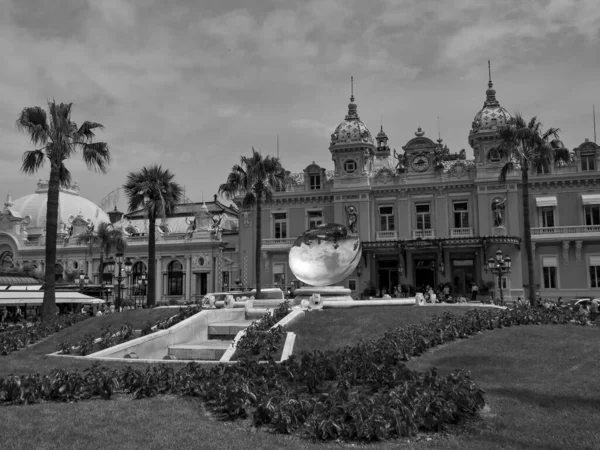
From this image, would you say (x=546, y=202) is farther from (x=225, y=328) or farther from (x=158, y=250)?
(x=158, y=250)

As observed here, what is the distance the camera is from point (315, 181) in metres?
53.4

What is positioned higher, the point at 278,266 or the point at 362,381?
the point at 278,266

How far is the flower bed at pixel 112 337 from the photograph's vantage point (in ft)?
63.8

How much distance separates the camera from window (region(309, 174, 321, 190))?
174 ft

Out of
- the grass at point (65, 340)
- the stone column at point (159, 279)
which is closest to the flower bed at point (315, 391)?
the grass at point (65, 340)

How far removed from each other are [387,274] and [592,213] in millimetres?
16387

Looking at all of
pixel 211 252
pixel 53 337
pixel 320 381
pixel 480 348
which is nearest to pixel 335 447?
pixel 320 381

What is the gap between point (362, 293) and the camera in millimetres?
48250

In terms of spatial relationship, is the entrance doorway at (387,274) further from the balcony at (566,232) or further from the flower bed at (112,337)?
the flower bed at (112,337)

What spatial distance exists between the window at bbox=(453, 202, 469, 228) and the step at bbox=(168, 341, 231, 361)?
32522mm

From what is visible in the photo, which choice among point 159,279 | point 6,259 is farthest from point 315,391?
point 6,259

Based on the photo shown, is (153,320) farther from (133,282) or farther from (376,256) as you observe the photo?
(133,282)

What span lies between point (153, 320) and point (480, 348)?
13.8 m

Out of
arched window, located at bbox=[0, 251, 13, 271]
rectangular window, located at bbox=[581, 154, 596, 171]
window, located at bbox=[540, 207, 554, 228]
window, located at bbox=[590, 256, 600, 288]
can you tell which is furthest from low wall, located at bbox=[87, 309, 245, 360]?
arched window, located at bbox=[0, 251, 13, 271]
